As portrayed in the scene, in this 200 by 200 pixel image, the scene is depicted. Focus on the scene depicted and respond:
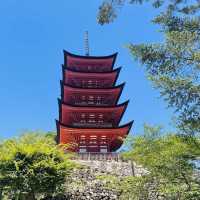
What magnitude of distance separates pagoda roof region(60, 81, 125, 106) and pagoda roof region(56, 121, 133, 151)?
293 cm

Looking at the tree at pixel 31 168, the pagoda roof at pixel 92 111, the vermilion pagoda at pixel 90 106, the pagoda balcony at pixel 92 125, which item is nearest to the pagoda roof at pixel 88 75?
the vermilion pagoda at pixel 90 106

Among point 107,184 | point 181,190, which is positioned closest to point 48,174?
point 107,184

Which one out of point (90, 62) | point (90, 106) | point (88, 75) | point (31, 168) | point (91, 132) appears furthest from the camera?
point (90, 62)

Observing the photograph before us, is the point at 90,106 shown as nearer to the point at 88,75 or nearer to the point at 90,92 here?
the point at 90,92

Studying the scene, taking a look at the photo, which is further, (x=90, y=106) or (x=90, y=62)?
(x=90, y=62)

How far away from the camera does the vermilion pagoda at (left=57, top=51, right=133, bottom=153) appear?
3606cm

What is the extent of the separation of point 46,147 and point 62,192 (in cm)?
174

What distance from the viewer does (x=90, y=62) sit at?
40938 millimetres

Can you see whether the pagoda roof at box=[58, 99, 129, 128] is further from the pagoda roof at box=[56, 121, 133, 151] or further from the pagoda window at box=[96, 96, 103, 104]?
the pagoda window at box=[96, 96, 103, 104]

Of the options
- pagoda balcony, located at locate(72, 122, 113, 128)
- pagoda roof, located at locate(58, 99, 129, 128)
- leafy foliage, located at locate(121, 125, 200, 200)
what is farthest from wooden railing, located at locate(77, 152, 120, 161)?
leafy foliage, located at locate(121, 125, 200, 200)

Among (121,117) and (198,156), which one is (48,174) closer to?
(198,156)

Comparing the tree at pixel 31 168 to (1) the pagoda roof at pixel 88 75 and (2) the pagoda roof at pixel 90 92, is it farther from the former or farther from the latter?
(1) the pagoda roof at pixel 88 75

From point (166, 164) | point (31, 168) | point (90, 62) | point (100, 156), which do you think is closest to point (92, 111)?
point (90, 62)

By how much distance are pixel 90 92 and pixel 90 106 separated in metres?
1.62
